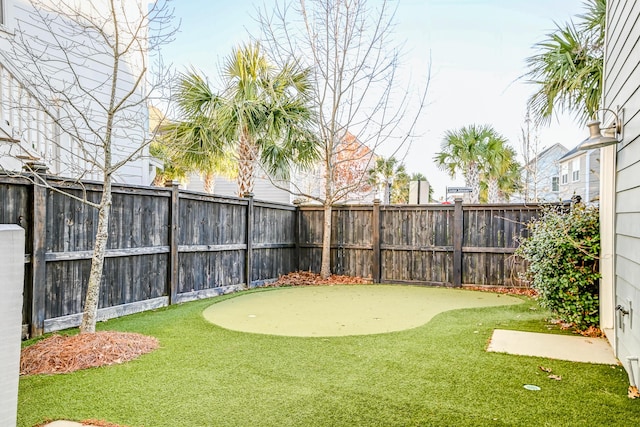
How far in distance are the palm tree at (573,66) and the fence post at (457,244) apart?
2249 mm

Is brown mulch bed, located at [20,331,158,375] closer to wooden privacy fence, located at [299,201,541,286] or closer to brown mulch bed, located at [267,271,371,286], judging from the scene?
brown mulch bed, located at [267,271,371,286]

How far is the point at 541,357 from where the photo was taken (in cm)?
359

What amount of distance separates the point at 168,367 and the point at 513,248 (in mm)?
6669

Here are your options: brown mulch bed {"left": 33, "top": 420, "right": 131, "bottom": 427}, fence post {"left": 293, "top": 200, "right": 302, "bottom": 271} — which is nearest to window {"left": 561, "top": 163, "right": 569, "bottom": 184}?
fence post {"left": 293, "top": 200, "right": 302, "bottom": 271}

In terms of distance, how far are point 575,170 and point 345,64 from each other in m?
15.9

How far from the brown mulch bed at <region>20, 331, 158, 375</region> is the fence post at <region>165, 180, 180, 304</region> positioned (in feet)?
7.37

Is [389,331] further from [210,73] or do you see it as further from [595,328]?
[210,73]

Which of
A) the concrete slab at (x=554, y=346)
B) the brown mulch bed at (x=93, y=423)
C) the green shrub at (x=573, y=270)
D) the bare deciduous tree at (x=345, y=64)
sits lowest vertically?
the concrete slab at (x=554, y=346)

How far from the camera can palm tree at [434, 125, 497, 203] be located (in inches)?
522

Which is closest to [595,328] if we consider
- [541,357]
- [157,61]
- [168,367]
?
[541,357]

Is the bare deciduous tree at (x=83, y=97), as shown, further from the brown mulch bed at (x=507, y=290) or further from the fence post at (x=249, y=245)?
the brown mulch bed at (x=507, y=290)

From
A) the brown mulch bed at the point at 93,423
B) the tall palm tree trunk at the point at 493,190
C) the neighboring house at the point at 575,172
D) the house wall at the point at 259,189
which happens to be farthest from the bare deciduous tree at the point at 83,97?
the neighboring house at the point at 575,172

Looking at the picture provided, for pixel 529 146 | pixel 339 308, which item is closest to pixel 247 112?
pixel 339 308

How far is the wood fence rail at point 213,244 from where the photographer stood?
14.5 ft
